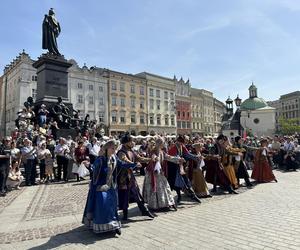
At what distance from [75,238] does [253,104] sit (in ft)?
232

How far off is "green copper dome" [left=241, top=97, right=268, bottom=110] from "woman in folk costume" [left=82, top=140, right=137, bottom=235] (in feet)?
222

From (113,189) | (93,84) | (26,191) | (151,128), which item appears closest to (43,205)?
(26,191)

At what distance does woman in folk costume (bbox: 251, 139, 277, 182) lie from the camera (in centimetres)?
1148

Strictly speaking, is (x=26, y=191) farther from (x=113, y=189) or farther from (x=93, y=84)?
(x=93, y=84)

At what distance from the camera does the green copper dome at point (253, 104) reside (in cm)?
6994

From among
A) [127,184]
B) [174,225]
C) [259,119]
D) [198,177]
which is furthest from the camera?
[259,119]

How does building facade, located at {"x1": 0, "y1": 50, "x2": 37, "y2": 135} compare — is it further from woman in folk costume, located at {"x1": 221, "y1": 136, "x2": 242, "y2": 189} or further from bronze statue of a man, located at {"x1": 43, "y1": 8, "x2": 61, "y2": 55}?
woman in folk costume, located at {"x1": 221, "y1": 136, "x2": 242, "y2": 189}

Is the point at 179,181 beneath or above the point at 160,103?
beneath

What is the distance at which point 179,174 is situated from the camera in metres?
7.59

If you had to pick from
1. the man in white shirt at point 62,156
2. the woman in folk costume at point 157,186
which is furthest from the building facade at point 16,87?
the woman in folk costume at point 157,186

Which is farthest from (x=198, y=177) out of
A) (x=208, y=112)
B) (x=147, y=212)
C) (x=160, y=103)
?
(x=208, y=112)

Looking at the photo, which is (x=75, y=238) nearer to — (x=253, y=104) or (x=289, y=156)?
(x=289, y=156)

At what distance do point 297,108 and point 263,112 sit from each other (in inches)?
2223

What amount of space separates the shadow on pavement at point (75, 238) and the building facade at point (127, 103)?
4968 cm
